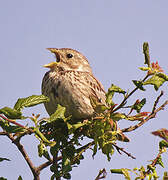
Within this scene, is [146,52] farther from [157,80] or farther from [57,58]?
[57,58]

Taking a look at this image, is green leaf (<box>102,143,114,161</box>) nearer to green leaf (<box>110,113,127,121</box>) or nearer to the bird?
green leaf (<box>110,113,127,121</box>)

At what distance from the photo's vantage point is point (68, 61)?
640 centimetres

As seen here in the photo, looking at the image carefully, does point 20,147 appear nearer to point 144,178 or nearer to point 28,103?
point 28,103

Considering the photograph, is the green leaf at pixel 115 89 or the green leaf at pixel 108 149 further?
the green leaf at pixel 108 149

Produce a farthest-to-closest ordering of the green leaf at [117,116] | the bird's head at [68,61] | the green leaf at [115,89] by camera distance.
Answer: the bird's head at [68,61]
the green leaf at [117,116]
the green leaf at [115,89]

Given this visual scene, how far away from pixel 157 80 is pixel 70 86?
252 centimetres

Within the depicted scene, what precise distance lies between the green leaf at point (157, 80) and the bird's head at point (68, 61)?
10.6ft

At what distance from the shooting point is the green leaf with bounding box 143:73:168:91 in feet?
9.59

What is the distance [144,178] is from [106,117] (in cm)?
79

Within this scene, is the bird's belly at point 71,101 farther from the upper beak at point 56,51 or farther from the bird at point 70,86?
the upper beak at point 56,51

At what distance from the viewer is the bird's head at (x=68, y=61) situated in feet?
20.1

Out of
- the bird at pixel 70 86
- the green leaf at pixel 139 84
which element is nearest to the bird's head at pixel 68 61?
the bird at pixel 70 86

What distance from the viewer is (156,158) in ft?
9.86

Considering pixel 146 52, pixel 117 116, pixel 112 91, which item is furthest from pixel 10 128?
pixel 146 52
